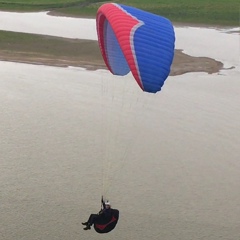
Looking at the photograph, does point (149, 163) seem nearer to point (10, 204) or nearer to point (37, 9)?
point (10, 204)

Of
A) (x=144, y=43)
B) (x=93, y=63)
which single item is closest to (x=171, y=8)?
(x=93, y=63)

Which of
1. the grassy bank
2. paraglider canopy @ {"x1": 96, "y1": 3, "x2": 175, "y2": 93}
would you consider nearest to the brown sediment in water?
the grassy bank

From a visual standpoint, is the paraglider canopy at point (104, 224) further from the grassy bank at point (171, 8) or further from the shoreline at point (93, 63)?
the grassy bank at point (171, 8)

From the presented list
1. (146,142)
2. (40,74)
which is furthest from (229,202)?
(40,74)

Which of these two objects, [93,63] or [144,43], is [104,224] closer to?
[144,43]

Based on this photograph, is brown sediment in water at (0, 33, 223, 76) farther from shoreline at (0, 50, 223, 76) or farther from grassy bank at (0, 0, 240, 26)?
grassy bank at (0, 0, 240, 26)

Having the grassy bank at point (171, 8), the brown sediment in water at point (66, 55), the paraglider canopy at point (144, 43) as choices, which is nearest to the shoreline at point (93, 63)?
the brown sediment in water at point (66, 55)
